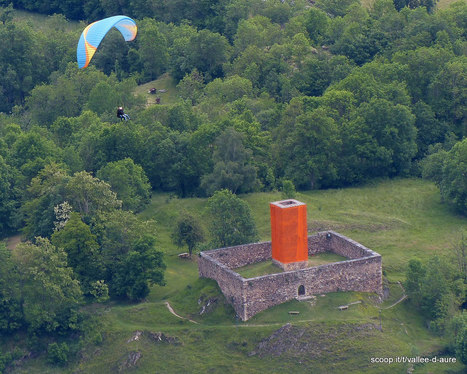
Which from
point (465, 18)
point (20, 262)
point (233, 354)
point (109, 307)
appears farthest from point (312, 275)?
point (465, 18)

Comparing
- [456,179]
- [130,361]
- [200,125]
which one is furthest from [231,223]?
[200,125]

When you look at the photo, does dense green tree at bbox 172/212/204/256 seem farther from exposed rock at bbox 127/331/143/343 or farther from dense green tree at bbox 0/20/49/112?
dense green tree at bbox 0/20/49/112

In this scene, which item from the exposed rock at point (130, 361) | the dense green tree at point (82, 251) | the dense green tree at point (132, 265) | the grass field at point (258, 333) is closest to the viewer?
the grass field at point (258, 333)

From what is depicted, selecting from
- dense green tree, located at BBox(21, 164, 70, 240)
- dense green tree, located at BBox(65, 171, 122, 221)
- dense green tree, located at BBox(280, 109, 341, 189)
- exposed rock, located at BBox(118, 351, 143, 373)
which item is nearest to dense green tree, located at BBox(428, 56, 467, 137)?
dense green tree, located at BBox(280, 109, 341, 189)

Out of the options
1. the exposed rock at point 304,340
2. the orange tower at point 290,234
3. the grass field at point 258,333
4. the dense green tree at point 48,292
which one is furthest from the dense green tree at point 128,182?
Answer: the exposed rock at point 304,340

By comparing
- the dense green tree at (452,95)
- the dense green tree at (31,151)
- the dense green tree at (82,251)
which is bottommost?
the dense green tree at (82,251)

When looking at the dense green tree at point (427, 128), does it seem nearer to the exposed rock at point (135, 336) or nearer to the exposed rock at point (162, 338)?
the exposed rock at point (162, 338)
